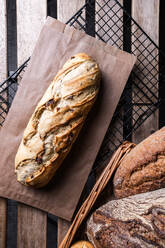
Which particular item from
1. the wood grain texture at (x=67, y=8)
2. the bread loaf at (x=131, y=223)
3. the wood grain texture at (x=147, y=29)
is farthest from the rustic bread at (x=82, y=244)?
the wood grain texture at (x=67, y=8)

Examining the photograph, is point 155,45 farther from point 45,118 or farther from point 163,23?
point 45,118

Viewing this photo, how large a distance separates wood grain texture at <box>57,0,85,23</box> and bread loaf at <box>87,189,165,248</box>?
1.03 metres

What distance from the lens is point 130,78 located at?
4.37 ft

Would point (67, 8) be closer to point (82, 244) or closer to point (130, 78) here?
point (130, 78)

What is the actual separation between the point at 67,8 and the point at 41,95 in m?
0.53

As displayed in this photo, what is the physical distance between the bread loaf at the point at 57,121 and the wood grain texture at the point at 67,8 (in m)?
0.33

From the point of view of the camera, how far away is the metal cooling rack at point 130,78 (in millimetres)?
1313

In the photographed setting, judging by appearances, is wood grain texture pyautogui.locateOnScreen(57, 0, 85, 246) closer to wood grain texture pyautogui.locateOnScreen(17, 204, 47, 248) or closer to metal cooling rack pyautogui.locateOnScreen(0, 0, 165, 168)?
metal cooling rack pyautogui.locateOnScreen(0, 0, 165, 168)

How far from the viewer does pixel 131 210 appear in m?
0.93

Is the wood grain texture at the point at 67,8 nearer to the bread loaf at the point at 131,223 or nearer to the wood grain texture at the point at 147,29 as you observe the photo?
the wood grain texture at the point at 147,29

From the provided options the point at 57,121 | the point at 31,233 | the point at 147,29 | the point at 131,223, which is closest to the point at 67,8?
the point at 147,29

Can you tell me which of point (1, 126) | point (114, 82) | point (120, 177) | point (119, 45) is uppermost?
point (119, 45)

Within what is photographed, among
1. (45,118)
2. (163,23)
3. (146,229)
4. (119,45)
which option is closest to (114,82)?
(119,45)

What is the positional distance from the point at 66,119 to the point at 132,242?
587mm
